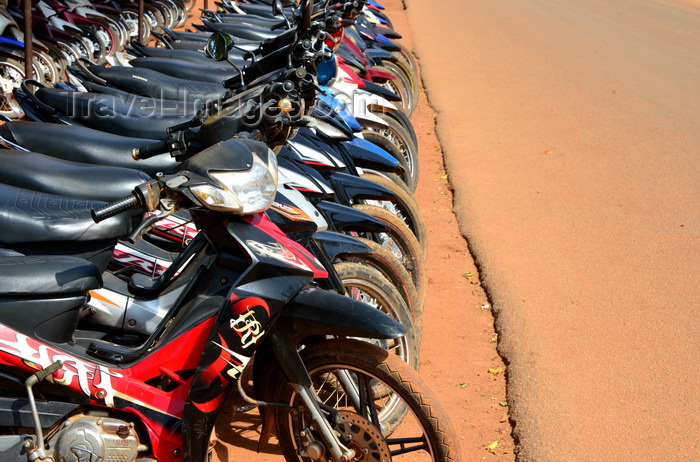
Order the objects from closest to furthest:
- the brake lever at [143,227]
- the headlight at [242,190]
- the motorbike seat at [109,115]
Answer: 1. the brake lever at [143,227]
2. the headlight at [242,190]
3. the motorbike seat at [109,115]

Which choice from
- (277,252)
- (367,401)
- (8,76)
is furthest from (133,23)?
(367,401)

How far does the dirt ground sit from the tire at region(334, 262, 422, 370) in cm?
47

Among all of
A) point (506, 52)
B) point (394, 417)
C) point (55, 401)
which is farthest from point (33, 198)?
point (506, 52)

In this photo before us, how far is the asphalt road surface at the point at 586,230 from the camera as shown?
11.1 ft

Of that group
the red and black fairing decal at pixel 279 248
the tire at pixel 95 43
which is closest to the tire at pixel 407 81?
the tire at pixel 95 43

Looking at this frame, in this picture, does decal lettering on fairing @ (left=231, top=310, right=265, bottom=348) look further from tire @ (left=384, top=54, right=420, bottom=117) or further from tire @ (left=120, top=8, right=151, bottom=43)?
tire @ (left=120, top=8, right=151, bottom=43)

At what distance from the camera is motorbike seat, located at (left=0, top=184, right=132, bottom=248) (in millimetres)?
2586

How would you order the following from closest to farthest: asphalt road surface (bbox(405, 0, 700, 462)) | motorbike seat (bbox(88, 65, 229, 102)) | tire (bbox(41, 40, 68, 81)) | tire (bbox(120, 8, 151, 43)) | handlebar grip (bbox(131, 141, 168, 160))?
handlebar grip (bbox(131, 141, 168, 160)), asphalt road surface (bbox(405, 0, 700, 462)), motorbike seat (bbox(88, 65, 229, 102)), tire (bbox(41, 40, 68, 81)), tire (bbox(120, 8, 151, 43))

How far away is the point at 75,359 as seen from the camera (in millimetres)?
2355

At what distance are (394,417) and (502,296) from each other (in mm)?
1804

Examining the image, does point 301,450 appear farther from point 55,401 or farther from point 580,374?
point 580,374

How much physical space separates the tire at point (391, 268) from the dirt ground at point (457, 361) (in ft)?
1.38

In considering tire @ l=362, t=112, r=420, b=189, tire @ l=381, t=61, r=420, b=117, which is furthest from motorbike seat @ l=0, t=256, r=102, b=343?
tire @ l=381, t=61, r=420, b=117

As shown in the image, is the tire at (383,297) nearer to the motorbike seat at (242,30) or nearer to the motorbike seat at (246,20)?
the motorbike seat at (242,30)
